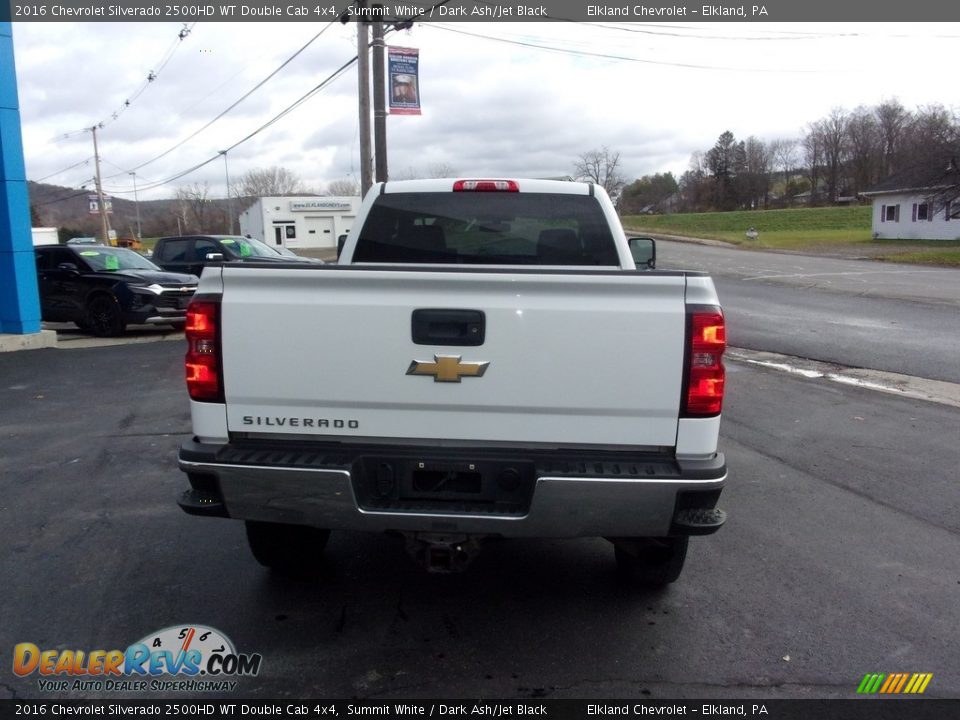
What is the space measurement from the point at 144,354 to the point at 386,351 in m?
10.2

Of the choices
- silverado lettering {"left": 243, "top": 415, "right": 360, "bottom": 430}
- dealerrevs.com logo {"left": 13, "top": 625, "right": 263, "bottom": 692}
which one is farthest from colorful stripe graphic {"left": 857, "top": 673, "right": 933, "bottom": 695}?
dealerrevs.com logo {"left": 13, "top": 625, "right": 263, "bottom": 692}

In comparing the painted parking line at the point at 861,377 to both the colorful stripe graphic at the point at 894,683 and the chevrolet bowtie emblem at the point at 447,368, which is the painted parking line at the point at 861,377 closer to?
the colorful stripe graphic at the point at 894,683

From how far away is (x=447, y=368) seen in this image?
10.3ft

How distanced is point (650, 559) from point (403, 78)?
54.0 feet

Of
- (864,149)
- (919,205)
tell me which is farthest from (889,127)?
(919,205)

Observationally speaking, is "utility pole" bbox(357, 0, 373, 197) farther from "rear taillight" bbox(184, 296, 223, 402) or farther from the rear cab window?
"rear taillight" bbox(184, 296, 223, 402)

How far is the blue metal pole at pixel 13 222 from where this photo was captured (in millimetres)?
12391

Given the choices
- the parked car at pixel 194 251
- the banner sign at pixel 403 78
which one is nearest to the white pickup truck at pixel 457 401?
the parked car at pixel 194 251

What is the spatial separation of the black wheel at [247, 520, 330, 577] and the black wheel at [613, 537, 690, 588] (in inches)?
61.3

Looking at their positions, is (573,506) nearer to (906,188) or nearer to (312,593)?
(312,593)

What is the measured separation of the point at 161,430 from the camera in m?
7.45

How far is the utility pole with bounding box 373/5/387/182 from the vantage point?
1775 centimetres

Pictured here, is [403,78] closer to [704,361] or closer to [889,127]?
[704,361]

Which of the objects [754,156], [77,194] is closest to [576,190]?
[77,194]
